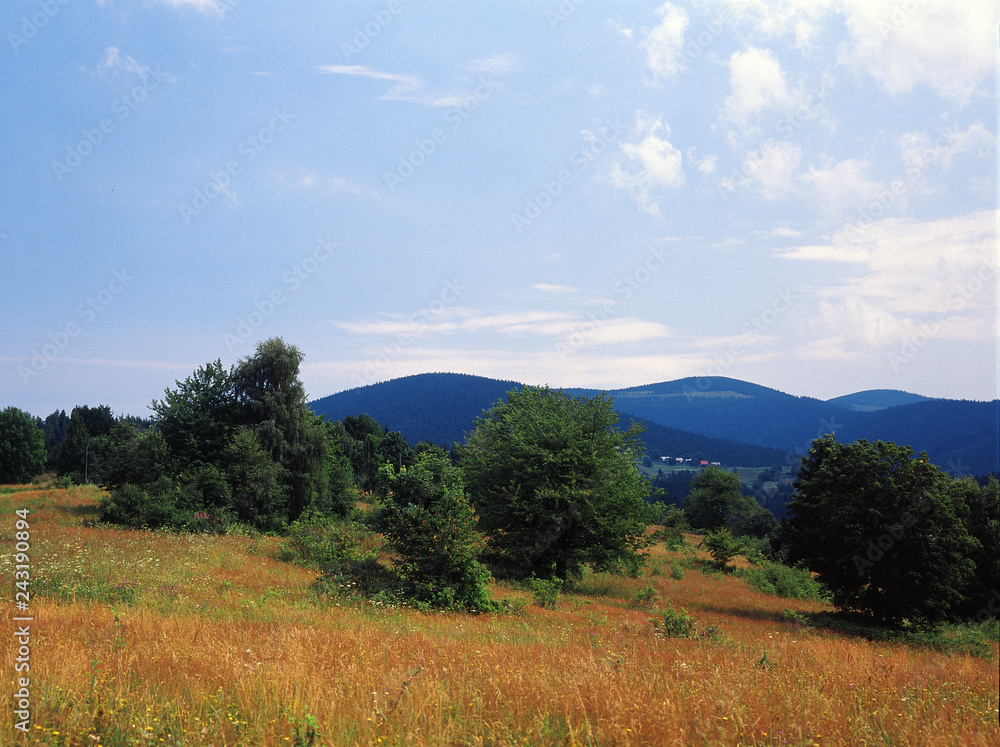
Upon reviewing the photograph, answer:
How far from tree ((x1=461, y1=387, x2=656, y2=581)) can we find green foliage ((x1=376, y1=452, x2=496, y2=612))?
10145mm

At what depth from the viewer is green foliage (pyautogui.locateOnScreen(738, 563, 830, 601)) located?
35.7 metres

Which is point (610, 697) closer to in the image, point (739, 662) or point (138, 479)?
point (739, 662)

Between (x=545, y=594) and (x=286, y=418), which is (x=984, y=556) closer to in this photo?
(x=545, y=594)

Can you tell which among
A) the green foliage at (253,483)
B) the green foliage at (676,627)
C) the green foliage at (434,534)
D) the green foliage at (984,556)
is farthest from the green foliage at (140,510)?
the green foliage at (984,556)

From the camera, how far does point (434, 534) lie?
16922 millimetres

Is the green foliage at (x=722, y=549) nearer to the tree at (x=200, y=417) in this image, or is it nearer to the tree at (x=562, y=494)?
the tree at (x=562, y=494)

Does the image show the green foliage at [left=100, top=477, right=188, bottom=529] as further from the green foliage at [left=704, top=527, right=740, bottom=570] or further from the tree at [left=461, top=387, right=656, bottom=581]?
the green foliage at [left=704, top=527, right=740, bottom=570]

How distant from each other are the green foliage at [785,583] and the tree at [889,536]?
1315 cm

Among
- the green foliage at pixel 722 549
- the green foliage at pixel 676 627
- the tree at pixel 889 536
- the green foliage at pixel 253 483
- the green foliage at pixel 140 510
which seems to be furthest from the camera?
the green foliage at pixel 722 549

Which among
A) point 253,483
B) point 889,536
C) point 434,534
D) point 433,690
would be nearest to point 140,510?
point 253,483

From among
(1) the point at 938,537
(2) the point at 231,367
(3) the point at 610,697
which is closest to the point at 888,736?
(3) the point at 610,697

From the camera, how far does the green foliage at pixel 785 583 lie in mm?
35719

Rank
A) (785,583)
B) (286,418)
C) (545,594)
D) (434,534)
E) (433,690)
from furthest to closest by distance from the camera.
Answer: (286,418) < (785,583) < (545,594) < (434,534) < (433,690)

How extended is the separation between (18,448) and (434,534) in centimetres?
8953
